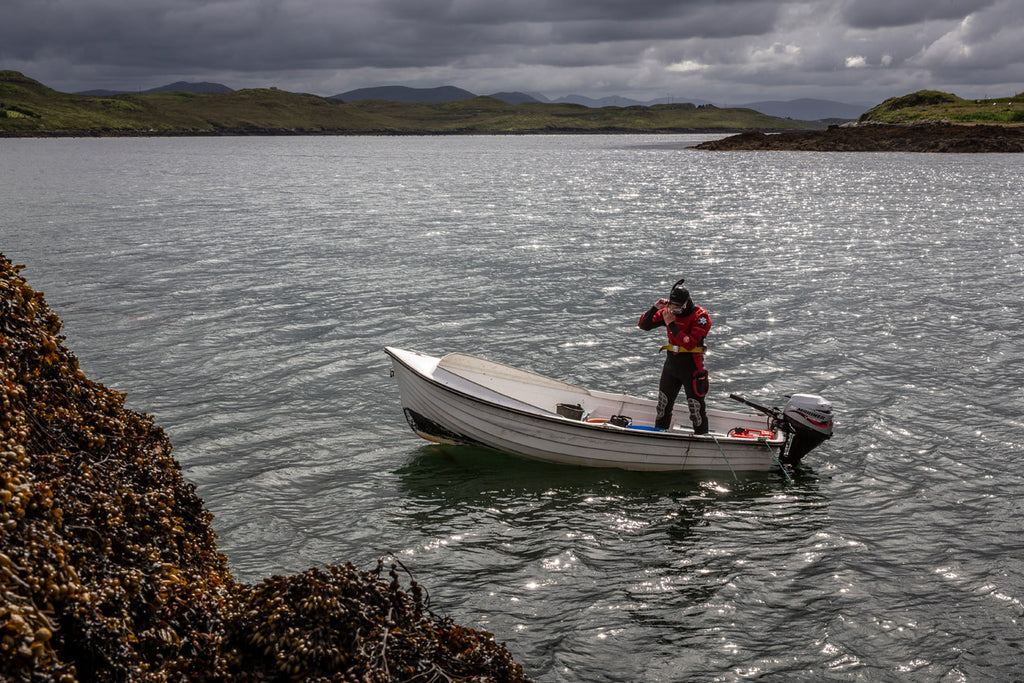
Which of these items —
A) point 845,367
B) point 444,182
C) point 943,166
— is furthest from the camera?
point 943,166

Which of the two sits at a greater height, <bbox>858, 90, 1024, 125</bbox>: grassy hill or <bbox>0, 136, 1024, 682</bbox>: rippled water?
<bbox>858, 90, 1024, 125</bbox>: grassy hill

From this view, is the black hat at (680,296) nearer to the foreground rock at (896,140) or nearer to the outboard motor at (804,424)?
the outboard motor at (804,424)

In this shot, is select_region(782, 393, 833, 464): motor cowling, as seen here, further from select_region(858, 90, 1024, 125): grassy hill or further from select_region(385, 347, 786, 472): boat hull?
select_region(858, 90, 1024, 125): grassy hill

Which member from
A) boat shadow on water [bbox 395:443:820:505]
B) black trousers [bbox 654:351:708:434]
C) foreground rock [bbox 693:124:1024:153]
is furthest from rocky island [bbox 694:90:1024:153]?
black trousers [bbox 654:351:708:434]

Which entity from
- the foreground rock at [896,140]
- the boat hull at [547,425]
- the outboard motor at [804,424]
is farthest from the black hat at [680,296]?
the foreground rock at [896,140]

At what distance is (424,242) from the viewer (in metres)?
47.6

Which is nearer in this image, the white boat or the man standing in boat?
the man standing in boat

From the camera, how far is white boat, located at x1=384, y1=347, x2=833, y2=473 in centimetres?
1630

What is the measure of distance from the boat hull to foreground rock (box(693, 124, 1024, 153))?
147267 mm

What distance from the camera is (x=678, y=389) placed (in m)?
16.8

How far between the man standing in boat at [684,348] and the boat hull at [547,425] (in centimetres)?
71

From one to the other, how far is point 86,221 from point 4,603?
55.2m

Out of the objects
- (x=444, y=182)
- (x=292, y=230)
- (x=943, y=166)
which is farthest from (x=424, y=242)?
(x=943, y=166)

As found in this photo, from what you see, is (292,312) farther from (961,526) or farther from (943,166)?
(943,166)
